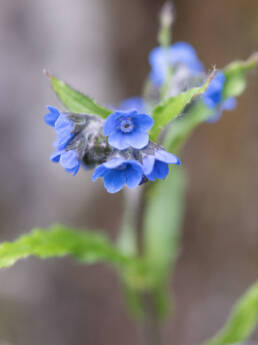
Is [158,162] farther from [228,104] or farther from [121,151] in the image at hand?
[228,104]

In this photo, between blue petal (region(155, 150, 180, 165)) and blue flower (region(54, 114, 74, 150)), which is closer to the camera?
blue petal (region(155, 150, 180, 165))

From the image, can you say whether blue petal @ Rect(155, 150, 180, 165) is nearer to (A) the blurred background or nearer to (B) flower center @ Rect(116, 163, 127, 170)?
(B) flower center @ Rect(116, 163, 127, 170)

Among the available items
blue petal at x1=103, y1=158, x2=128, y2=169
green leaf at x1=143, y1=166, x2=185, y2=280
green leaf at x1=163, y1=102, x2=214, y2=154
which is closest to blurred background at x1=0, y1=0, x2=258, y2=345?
green leaf at x1=143, y1=166, x2=185, y2=280

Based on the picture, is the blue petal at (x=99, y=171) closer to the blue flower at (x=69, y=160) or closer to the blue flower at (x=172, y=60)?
the blue flower at (x=69, y=160)

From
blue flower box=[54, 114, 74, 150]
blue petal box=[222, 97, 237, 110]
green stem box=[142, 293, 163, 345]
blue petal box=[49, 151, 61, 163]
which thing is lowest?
green stem box=[142, 293, 163, 345]

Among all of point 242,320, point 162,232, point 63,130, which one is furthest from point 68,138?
point 242,320

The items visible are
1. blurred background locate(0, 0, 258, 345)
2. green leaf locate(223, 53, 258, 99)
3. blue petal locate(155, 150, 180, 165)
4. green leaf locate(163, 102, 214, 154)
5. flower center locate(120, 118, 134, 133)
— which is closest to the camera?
blue petal locate(155, 150, 180, 165)

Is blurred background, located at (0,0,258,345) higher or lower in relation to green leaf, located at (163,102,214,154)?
higher
